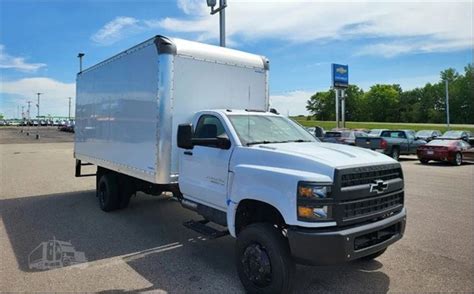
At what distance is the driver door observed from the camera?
200 inches

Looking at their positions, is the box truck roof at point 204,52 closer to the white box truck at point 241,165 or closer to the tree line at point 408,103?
the white box truck at point 241,165

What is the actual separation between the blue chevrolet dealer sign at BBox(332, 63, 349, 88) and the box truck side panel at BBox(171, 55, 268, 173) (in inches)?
2018

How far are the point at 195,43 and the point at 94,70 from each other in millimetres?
3788

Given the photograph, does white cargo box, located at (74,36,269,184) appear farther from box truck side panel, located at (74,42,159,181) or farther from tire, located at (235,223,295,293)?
tire, located at (235,223,295,293)

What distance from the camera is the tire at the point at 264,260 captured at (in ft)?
13.1

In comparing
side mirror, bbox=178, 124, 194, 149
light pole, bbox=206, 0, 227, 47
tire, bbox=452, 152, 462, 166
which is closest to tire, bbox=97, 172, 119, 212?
side mirror, bbox=178, 124, 194, 149

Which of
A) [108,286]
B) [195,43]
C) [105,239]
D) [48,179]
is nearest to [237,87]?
[195,43]

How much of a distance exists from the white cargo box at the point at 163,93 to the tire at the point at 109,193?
0.26 metres

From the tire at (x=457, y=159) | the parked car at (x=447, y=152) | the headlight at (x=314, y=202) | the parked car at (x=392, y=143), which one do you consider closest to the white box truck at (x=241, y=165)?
the headlight at (x=314, y=202)

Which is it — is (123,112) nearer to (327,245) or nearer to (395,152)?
(327,245)

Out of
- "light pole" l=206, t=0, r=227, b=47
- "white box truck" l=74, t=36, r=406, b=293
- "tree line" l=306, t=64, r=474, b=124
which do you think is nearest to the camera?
"white box truck" l=74, t=36, r=406, b=293

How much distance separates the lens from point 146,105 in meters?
6.57

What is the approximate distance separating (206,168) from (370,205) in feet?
7.26

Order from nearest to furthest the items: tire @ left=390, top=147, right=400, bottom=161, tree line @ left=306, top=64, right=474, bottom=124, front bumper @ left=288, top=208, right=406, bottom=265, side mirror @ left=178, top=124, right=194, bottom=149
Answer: front bumper @ left=288, top=208, right=406, bottom=265, side mirror @ left=178, top=124, right=194, bottom=149, tire @ left=390, top=147, right=400, bottom=161, tree line @ left=306, top=64, right=474, bottom=124
